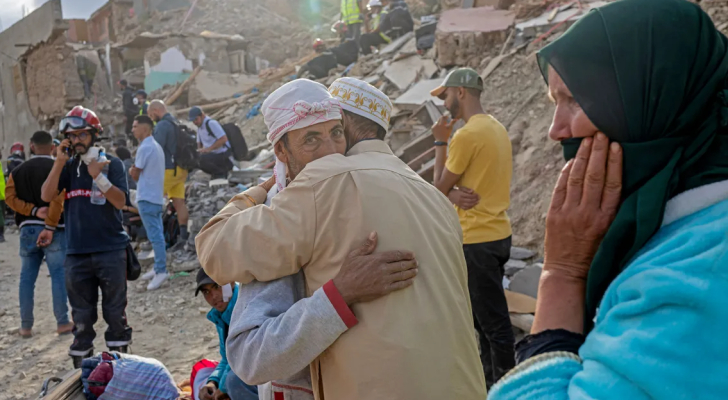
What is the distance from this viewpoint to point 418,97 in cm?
915

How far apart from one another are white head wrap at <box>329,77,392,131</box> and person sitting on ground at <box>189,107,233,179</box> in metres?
6.83

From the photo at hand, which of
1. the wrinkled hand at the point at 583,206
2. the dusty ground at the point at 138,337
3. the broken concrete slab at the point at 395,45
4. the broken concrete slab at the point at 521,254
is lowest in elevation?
the dusty ground at the point at 138,337

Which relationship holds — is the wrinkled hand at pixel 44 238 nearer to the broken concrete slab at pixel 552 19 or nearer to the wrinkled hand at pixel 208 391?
the wrinkled hand at pixel 208 391

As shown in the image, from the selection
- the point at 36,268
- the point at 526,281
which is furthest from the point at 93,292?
the point at 526,281

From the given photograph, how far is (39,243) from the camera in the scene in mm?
5336

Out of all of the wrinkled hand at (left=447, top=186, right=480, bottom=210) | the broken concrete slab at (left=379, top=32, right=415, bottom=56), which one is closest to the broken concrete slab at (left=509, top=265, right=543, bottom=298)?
the wrinkled hand at (left=447, top=186, right=480, bottom=210)

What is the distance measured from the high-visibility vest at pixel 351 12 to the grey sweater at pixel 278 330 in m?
13.4

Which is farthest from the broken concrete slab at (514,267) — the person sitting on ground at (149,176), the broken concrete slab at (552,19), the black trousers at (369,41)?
the black trousers at (369,41)

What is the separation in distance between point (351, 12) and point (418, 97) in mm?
6133

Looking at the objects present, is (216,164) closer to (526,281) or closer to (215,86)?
(526,281)

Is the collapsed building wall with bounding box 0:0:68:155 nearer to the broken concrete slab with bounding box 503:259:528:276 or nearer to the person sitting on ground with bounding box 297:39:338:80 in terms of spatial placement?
the person sitting on ground with bounding box 297:39:338:80

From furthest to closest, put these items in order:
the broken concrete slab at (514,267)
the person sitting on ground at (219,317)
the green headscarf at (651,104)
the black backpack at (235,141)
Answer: the black backpack at (235,141) < the broken concrete slab at (514,267) < the person sitting on ground at (219,317) < the green headscarf at (651,104)

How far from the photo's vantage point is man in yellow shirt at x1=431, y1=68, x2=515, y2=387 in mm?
3549

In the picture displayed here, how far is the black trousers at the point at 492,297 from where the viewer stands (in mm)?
3545
